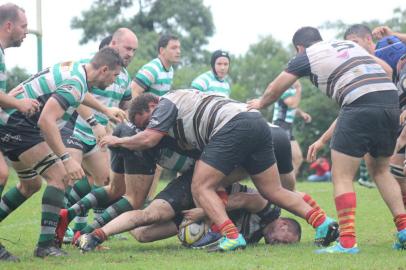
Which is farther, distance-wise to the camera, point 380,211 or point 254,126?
point 380,211

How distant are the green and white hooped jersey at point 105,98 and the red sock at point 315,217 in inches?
115

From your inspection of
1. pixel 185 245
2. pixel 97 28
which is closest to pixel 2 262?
pixel 185 245

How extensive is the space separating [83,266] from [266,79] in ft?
114

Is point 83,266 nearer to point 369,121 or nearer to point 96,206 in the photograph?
point 96,206

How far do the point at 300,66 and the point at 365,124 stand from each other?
79 centimetres

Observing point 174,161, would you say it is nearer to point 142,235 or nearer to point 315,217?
point 142,235

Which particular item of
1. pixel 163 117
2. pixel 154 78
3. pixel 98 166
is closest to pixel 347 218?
pixel 163 117

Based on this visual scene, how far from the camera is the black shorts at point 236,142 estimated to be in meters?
7.21

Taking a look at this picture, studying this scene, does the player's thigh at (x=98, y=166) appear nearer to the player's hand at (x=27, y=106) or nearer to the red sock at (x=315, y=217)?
the player's hand at (x=27, y=106)

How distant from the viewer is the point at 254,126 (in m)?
7.31

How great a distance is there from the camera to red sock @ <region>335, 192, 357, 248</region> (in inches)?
266

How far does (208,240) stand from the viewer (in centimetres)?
745

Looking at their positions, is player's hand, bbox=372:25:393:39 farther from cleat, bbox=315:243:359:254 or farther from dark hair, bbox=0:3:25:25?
dark hair, bbox=0:3:25:25

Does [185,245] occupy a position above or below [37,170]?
below
